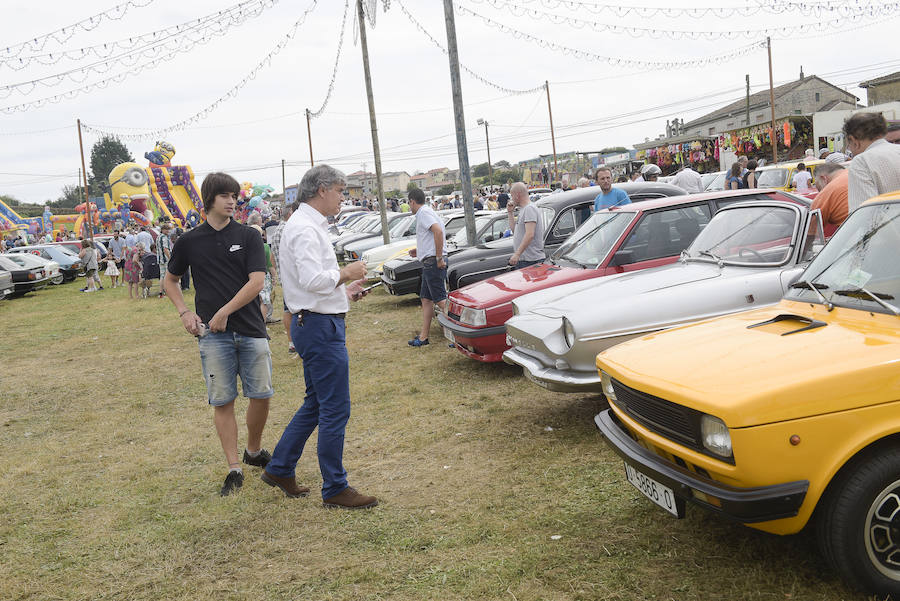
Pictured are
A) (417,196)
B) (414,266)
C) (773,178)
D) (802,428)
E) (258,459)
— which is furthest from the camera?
(773,178)

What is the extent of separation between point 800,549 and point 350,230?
23694mm

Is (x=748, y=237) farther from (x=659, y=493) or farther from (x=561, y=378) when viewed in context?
(x=659, y=493)

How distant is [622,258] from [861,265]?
3297mm

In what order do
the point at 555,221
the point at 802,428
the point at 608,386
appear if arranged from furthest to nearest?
the point at 555,221
the point at 608,386
the point at 802,428

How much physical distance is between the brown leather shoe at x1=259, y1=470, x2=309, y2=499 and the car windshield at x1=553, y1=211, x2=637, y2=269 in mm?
3546

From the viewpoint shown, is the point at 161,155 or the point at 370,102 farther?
the point at 161,155

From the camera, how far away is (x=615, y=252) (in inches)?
259

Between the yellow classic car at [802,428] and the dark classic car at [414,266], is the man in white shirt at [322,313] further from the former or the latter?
the dark classic car at [414,266]

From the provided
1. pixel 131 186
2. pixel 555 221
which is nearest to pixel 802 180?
pixel 555 221

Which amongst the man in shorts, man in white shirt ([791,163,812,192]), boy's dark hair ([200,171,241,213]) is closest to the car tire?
boy's dark hair ([200,171,241,213])

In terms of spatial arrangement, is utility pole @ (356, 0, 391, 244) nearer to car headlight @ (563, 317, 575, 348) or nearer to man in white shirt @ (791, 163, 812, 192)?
man in white shirt @ (791, 163, 812, 192)

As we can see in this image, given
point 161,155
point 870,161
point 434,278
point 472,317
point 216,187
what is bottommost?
point 472,317

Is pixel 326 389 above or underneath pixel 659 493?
above

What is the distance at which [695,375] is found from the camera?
2936 mm
